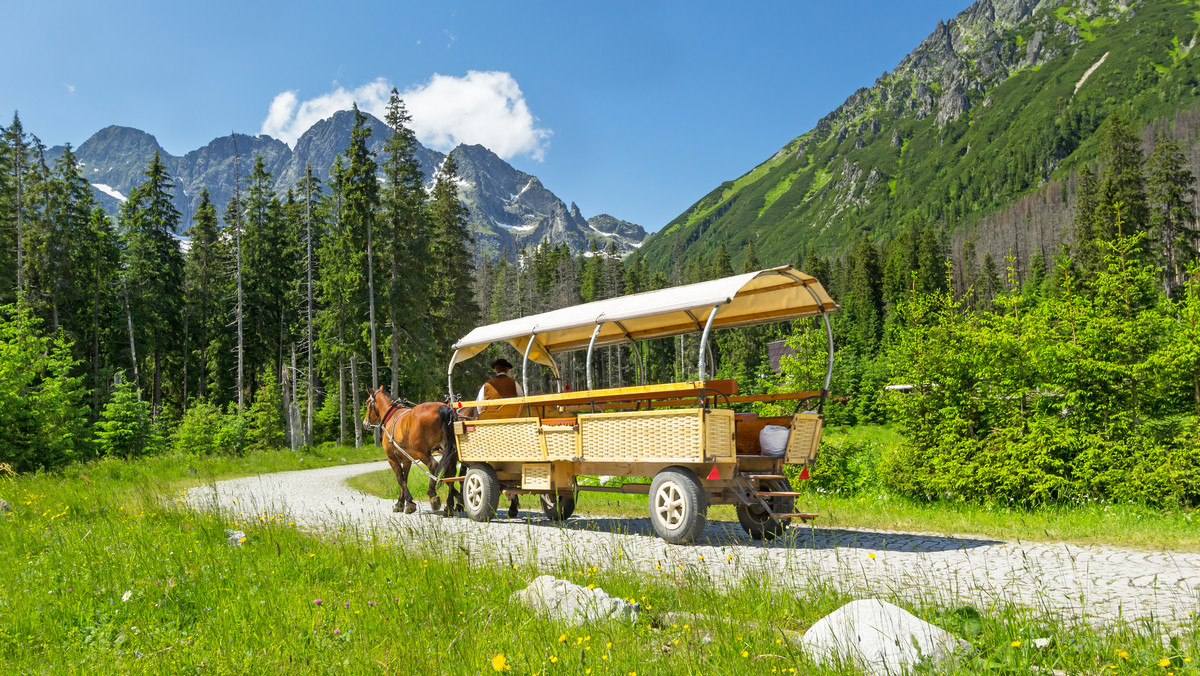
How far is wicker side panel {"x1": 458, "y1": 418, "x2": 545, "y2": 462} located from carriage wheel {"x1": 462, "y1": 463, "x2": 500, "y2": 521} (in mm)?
213

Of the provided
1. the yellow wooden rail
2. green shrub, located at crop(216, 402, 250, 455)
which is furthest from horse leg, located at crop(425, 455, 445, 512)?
green shrub, located at crop(216, 402, 250, 455)

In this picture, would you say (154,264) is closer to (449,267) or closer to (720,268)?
(449,267)

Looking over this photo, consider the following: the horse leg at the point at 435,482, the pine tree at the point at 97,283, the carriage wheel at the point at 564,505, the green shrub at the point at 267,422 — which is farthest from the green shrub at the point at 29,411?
the pine tree at the point at 97,283

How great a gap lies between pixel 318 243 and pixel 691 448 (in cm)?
4499

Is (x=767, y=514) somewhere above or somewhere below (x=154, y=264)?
below

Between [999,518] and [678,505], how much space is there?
5.29 meters

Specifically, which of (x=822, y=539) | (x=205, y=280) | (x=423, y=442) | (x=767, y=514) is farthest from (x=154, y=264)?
(x=822, y=539)

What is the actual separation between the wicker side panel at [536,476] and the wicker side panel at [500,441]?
0.14 metres

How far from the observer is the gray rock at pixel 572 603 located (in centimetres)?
423

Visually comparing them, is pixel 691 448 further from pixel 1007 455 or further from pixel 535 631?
pixel 1007 455

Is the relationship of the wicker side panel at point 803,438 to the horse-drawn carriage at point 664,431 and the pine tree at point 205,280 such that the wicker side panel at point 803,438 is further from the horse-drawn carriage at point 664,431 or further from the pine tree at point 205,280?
the pine tree at point 205,280

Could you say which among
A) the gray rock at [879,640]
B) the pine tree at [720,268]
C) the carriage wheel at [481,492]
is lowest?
the carriage wheel at [481,492]

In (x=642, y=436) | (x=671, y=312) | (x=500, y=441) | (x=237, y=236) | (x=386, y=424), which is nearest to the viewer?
(x=642, y=436)

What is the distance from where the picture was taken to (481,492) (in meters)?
10.9
